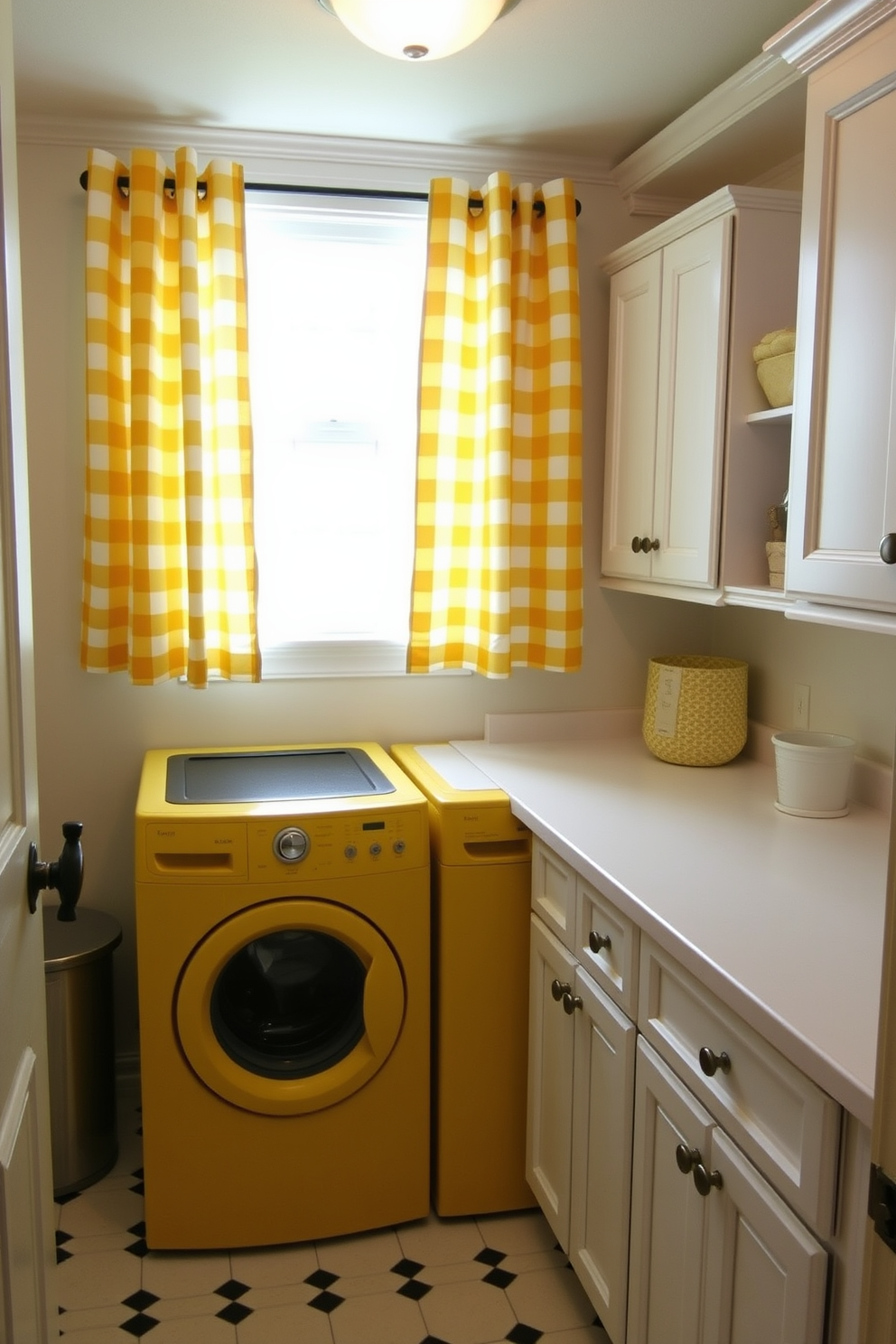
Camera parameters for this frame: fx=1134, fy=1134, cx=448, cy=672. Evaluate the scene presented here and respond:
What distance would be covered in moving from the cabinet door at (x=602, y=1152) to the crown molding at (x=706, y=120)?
67.4 inches

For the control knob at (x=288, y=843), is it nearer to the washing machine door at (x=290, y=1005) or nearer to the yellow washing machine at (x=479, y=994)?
the washing machine door at (x=290, y=1005)

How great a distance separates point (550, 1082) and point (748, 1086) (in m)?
0.91

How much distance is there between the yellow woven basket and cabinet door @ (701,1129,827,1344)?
4.21 ft

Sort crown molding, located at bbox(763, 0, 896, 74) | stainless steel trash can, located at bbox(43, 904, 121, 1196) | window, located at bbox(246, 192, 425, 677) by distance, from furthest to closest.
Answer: window, located at bbox(246, 192, 425, 677)
stainless steel trash can, located at bbox(43, 904, 121, 1196)
crown molding, located at bbox(763, 0, 896, 74)

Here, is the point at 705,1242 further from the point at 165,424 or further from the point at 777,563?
the point at 165,424

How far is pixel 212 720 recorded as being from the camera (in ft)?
9.53

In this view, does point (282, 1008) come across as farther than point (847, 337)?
Yes

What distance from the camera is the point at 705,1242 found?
1580mm

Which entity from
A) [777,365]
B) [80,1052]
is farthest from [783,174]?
[80,1052]

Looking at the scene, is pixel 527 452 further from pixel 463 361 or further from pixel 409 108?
pixel 409 108

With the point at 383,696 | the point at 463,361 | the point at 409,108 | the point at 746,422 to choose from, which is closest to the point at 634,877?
the point at 746,422

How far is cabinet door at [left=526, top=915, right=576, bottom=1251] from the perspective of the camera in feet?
7.25

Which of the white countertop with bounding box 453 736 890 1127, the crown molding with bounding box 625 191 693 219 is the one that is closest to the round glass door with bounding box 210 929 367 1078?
the white countertop with bounding box 453 736 890 1127

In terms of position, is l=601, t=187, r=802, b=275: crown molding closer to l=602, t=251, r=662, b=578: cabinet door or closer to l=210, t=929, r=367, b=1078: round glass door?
l=602, t=251, r=662, b=578: cabinet door
